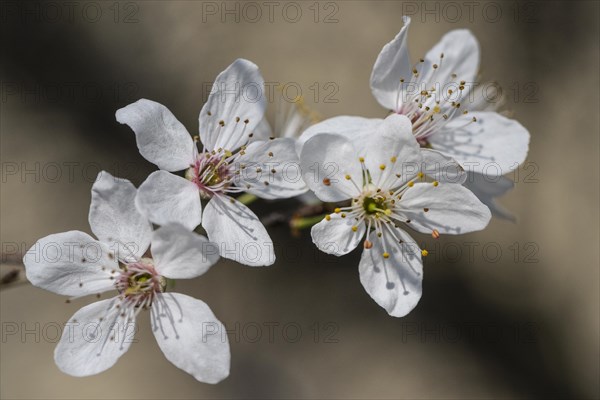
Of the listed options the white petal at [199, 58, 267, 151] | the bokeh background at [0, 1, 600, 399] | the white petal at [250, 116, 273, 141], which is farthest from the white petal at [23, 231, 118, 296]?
the bokeh background at [0, 1, 600, 399]

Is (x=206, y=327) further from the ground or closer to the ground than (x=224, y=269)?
further from the ground

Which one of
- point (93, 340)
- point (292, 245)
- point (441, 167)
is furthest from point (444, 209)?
point (292, 245)

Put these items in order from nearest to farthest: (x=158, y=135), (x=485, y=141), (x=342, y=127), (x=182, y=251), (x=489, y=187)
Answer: (x=182, y=251), (x=158, y=135), (x=342, y=127), (x=485, y=141), (x=489, y=187)

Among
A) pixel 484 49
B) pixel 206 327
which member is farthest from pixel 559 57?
pixel 206 327

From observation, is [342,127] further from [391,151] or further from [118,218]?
[118,218]

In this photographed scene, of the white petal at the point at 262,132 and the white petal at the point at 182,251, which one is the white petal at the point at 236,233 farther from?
the white petal at the point at 262,132

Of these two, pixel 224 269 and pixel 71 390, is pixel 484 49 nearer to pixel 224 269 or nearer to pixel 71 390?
pixel 224 269

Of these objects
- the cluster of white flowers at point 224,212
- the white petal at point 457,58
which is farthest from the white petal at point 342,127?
the white petal at point 457,58
